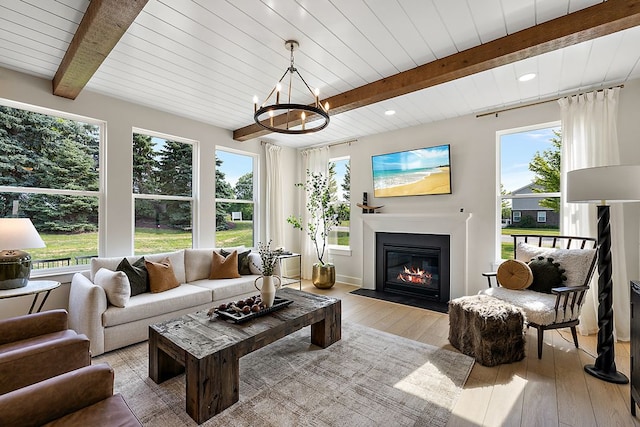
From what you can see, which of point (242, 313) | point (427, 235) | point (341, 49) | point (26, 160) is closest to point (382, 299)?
point (427, 235)

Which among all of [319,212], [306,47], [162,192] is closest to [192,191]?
[162,192]

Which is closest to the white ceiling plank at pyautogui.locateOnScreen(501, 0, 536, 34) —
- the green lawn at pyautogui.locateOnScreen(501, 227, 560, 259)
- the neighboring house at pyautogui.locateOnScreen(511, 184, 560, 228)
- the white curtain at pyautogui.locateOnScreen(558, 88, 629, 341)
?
the white curtain at pyautogui.locateOnScreen(558, 88, 629, 341)

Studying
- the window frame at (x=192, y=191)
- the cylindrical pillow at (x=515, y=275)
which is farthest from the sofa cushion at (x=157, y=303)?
the cylindrical pillow at (x=515, y=275)

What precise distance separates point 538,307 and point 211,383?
2664 mm

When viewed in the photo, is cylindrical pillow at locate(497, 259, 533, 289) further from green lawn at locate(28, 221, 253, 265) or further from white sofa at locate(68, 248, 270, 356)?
green lawn at locate(28, 221, 253, 265)

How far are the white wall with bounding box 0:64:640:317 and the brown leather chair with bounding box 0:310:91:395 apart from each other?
4.38 ft

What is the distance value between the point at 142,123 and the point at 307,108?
2704mm

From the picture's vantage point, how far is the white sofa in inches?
102

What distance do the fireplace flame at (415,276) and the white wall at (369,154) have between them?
0.64 m

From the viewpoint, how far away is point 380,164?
4793mm

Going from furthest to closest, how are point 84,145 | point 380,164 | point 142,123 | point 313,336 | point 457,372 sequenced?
point 380,164 < point 142,123 < point 84,145 < point 313,336 < point 457,372

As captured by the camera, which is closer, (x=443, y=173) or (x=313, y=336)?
(x=313, y=336)

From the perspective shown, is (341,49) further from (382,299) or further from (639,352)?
(382,299)

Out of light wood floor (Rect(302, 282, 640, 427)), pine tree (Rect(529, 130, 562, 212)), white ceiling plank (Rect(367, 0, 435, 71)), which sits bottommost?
light wood floor (Rect(302, 282, 640, 427))
